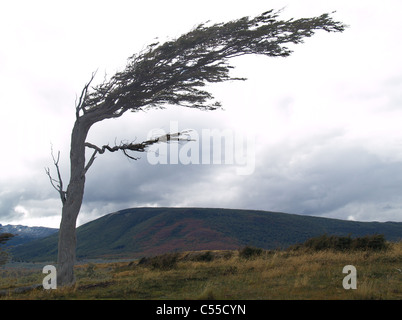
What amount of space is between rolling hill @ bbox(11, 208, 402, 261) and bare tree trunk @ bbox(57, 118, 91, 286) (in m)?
71.2

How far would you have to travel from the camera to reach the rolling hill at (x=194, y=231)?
9100cm

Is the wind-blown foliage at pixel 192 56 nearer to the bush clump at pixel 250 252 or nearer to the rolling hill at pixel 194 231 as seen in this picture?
the bush clump at pixel 250 252

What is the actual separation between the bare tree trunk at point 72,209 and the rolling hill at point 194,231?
71.2 metres

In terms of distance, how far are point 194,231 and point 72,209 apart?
89.2 m

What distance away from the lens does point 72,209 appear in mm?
14320

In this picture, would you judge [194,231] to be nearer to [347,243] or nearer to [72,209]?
[347,243]

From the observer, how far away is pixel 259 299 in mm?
9008

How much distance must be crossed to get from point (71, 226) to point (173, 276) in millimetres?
4650
